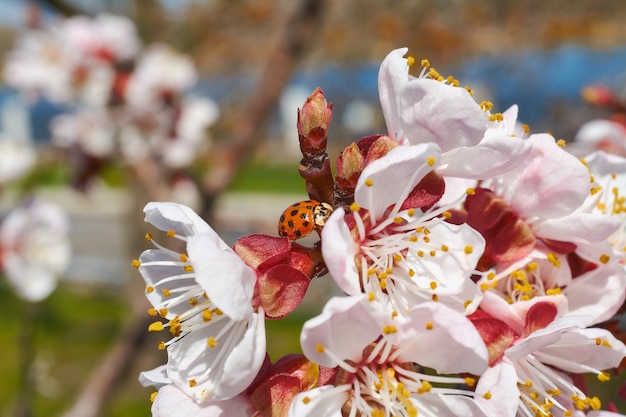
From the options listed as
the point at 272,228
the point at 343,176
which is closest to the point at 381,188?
the point at 343,176

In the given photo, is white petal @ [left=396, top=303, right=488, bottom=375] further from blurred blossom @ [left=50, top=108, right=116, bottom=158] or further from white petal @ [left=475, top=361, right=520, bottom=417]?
blurred blossom @ [left=50, top=108, right=116, bottom=158]

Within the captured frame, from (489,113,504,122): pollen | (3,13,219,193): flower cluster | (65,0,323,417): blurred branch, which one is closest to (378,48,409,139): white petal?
(489,113,504,122): pollen

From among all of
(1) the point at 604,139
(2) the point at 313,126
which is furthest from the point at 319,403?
(1) the point at 604,139

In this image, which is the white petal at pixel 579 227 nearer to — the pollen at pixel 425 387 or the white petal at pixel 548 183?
the white petal at pixel 548 183

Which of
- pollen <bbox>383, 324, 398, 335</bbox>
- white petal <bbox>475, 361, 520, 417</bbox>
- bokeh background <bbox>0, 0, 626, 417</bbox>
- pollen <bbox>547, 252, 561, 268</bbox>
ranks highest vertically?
pollen <bbox>383, 324, 398, 335</bbox>

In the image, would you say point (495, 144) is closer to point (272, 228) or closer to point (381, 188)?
point (381, 188)

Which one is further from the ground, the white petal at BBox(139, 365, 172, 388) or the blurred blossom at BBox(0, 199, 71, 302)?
the white petal at BBox(139, 365, 172, 388)

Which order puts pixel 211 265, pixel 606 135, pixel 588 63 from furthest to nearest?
pixel 588 63 → pixel 606 135 → pixel 211 265
